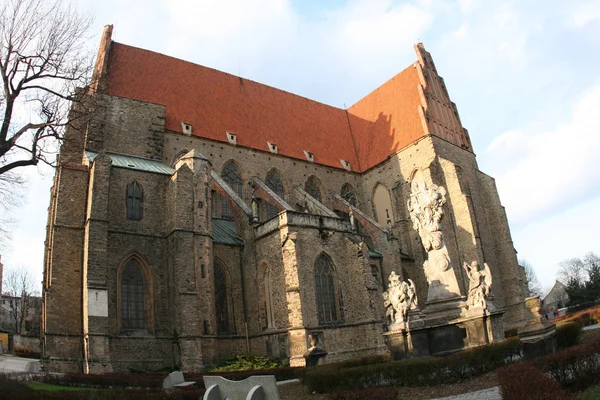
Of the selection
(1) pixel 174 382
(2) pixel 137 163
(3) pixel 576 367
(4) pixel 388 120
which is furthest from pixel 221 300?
(4) pixel 388 120

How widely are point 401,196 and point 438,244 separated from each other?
59.5 feet

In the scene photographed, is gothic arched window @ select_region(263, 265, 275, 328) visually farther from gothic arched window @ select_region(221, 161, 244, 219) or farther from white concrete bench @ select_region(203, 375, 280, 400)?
white concrete bench @ select_region(203, 375, 280, 400)

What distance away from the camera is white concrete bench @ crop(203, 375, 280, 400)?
7005 mm

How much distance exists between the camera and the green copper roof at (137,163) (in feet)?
71.6

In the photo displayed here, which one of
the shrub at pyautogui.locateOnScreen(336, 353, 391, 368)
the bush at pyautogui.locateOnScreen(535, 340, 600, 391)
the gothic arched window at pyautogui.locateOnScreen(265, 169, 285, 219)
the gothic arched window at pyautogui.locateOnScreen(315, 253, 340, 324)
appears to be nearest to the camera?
the bush at pyautogui.locateOnScreen(535, 340, 600, 391)

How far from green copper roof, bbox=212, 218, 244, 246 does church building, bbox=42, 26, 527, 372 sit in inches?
3.8

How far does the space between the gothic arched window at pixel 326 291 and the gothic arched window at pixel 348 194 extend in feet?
36.2

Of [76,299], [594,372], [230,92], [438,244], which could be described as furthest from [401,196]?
[594,372]

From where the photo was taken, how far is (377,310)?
2366 cm

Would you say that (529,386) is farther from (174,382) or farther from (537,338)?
(174,382)

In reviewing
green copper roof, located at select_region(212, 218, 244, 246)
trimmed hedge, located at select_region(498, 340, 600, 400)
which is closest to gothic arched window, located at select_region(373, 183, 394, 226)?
green copper roof, located at select_region(212, 218, 244, 246)

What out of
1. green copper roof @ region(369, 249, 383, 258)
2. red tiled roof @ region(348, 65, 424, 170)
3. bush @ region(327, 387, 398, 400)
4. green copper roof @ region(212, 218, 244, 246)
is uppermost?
red tiled roof @ region(348, 65, 424, 170)

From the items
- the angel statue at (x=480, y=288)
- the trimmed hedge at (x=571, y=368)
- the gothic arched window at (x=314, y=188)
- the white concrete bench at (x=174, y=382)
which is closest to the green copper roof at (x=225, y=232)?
the gothic arched window at (x=314, y=188)

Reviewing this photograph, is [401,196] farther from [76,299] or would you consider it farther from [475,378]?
[475,378]
